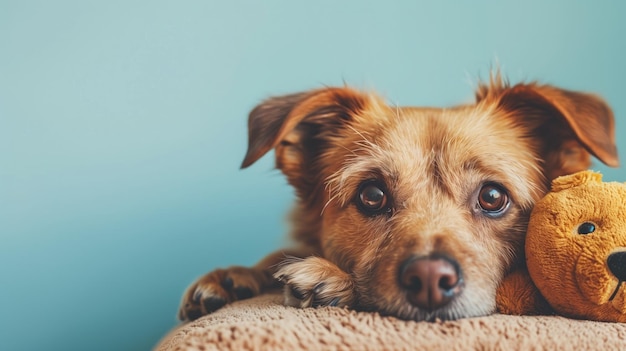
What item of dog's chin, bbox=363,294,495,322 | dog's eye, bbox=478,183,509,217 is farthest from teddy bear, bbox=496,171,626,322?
dog's eye, bbox=478,183,509,217

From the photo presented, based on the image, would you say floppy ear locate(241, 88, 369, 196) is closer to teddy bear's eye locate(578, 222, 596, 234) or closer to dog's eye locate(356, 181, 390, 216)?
dog's eye locate(356, 181, 390, 216)

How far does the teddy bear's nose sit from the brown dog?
1.11 ft

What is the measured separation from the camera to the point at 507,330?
51.6 inches

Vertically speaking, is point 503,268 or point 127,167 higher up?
point 127,167

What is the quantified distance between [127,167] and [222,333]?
1951mm

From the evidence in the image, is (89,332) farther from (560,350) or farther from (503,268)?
(560,350)

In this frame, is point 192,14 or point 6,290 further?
point 192,14

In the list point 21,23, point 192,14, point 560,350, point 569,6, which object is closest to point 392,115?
point 560,350

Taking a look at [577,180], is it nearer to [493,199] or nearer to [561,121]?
[493,199]

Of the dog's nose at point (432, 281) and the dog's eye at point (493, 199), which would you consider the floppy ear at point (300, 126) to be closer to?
the dog's eye at point (493, 199)

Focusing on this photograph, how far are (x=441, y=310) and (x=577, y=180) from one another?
1.63 ft

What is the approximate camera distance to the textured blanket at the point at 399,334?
122 cm

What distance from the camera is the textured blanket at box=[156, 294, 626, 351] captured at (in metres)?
1.22

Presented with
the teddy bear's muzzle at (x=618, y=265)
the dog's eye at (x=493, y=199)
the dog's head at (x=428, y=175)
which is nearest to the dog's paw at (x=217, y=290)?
the dog's head at (x=428, y=175)
